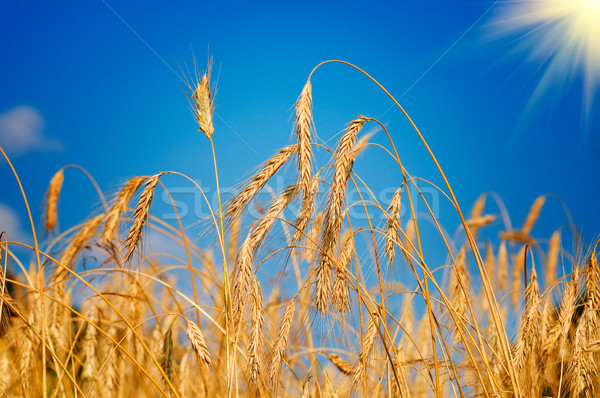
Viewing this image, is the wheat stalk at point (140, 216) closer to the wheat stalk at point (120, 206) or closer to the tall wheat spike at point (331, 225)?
the wheat stalk at point (120, 206)

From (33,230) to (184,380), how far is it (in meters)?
1.24

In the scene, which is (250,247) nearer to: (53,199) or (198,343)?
(198,343)

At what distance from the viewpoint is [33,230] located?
2086mm

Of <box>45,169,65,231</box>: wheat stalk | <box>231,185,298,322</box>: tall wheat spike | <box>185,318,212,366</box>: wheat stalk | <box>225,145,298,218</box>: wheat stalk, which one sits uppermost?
<box>45,169,65,231</box>: wheat stalk

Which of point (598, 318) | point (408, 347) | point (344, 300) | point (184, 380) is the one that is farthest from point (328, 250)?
point (408, 347)

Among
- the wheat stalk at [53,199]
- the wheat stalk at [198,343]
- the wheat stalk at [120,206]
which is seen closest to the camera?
the wheat stalk at [198,343]

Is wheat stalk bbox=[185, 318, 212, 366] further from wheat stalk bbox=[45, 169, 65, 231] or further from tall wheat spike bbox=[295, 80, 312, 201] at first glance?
A: wheat stalk bbox=[45, 169, 65, 231]

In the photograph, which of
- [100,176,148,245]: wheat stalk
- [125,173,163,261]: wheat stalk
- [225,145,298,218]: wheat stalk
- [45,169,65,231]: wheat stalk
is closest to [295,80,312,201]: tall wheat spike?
[225,145,298,218]: wheat stalk

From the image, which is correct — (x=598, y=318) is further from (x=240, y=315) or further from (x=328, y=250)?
(x=240, y=315)

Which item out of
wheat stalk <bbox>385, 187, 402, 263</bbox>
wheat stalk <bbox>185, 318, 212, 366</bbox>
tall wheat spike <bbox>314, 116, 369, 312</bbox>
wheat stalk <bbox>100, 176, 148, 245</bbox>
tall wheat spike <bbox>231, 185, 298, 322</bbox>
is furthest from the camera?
wheat stalk <bbox>100, 176, 148, 245</bbox>

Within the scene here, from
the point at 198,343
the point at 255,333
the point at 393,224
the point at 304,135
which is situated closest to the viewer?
the point at 198,343

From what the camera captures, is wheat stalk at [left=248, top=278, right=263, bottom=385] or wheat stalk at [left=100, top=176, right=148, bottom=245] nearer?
wheat stalk at [left=248, top=278, right=263, bottom=385]

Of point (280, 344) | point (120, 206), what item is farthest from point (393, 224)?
point (120, 206)

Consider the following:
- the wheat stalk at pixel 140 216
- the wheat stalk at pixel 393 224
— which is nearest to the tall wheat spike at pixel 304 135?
the wheat stalk at pixel 393 224
